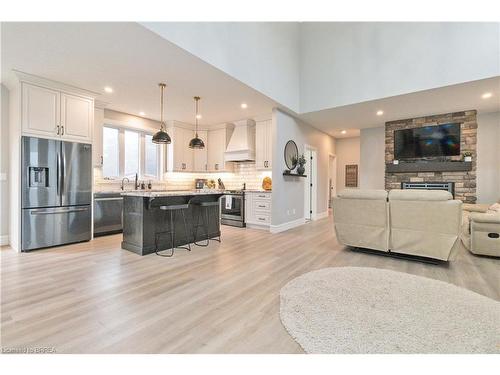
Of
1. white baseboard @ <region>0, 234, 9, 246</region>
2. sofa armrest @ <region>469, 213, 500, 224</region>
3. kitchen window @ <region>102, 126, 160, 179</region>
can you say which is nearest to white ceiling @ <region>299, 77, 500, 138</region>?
sofa armrest @ <region>469, 213, 500, 224</region>

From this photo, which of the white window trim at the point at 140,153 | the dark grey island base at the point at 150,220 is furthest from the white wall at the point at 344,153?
the dark grey island base at the point at 150,220

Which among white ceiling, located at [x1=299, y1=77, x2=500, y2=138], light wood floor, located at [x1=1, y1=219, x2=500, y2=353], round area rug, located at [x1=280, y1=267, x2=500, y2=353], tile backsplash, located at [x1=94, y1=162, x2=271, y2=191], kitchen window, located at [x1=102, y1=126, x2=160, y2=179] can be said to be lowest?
light wood floor, located at [x1=1, y1=219, x2=500, y2=353]

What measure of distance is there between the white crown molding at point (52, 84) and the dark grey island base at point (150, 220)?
6.59 ft

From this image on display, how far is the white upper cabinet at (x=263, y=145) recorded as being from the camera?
5.87 m

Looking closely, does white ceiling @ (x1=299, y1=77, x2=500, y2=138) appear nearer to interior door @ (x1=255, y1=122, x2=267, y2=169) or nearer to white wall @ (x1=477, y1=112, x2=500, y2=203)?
white wall @ (x1=477, y1=112, x2=500, y2=203)

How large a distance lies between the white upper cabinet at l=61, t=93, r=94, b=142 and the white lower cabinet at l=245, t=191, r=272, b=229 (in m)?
3.44

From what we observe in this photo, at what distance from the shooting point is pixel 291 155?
19.6ft

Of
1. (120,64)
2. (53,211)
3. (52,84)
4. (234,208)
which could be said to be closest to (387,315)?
(120,64)

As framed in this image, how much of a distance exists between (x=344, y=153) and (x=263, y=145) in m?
4.82

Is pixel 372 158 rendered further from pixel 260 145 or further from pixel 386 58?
pixel 260 145

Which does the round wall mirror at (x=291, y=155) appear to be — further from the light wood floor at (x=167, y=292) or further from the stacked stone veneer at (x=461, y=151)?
the stacked stone veneer at (x=461, y=151)

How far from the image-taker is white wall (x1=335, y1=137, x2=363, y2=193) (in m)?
9.25

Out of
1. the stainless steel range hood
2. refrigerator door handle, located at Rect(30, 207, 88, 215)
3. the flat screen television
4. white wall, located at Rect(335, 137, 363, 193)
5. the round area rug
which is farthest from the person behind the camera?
white wall, located at Rect(335, 137, 363, 193)
